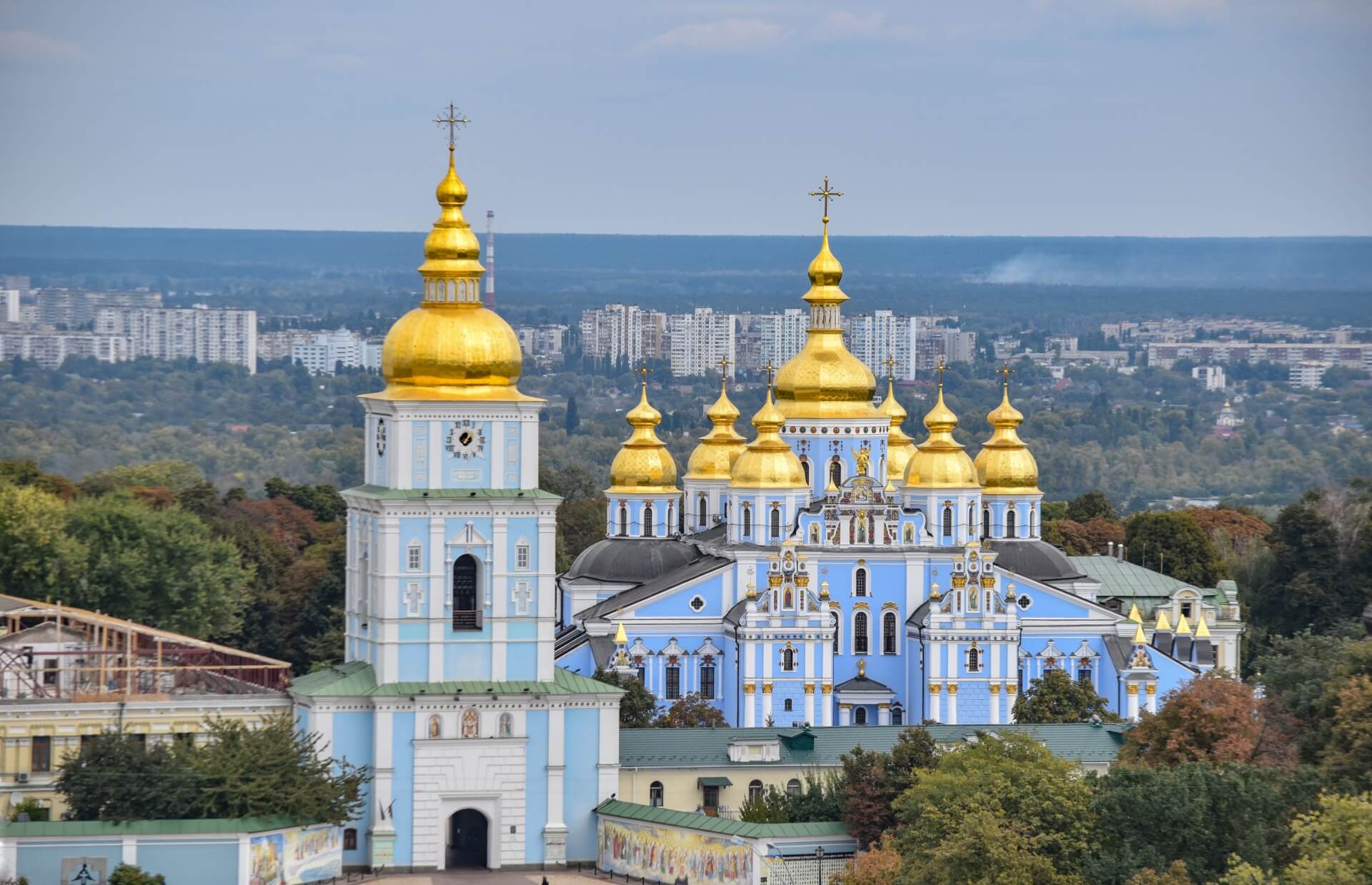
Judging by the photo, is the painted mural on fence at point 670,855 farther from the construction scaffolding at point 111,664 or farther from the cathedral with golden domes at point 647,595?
the construction scaffolding at point 111,664

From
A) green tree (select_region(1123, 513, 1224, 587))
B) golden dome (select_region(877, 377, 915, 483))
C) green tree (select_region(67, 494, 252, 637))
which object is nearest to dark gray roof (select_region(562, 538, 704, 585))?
golden dome (select_region(877, 377, 915, 483))

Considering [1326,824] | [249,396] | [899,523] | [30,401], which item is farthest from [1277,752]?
[249,396]

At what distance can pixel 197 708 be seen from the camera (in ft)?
131

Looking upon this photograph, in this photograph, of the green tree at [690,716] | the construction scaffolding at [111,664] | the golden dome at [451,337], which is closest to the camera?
the construction scaffolding at [111,664]

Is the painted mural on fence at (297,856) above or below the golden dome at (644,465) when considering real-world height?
below

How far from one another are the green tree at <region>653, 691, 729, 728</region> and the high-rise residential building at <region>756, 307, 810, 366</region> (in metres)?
92.8

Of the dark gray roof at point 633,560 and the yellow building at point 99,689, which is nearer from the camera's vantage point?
the yellow building at point 99,689

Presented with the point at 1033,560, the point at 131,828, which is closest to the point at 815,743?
the point at 131,828

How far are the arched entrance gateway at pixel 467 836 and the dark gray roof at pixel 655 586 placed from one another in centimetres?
1495

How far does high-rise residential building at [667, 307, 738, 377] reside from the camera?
157625mm

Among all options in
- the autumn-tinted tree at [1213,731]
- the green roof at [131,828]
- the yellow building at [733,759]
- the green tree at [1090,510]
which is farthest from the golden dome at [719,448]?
the green roof at [131,828]

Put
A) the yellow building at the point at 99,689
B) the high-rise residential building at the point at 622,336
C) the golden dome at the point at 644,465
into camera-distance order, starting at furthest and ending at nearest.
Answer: the high-rise residential building at the point at 622,336
the golden dome at the point at 644,465
the yellow building at the point at 99,689

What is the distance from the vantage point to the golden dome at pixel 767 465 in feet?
185

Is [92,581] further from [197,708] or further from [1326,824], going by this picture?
[1326,824]
